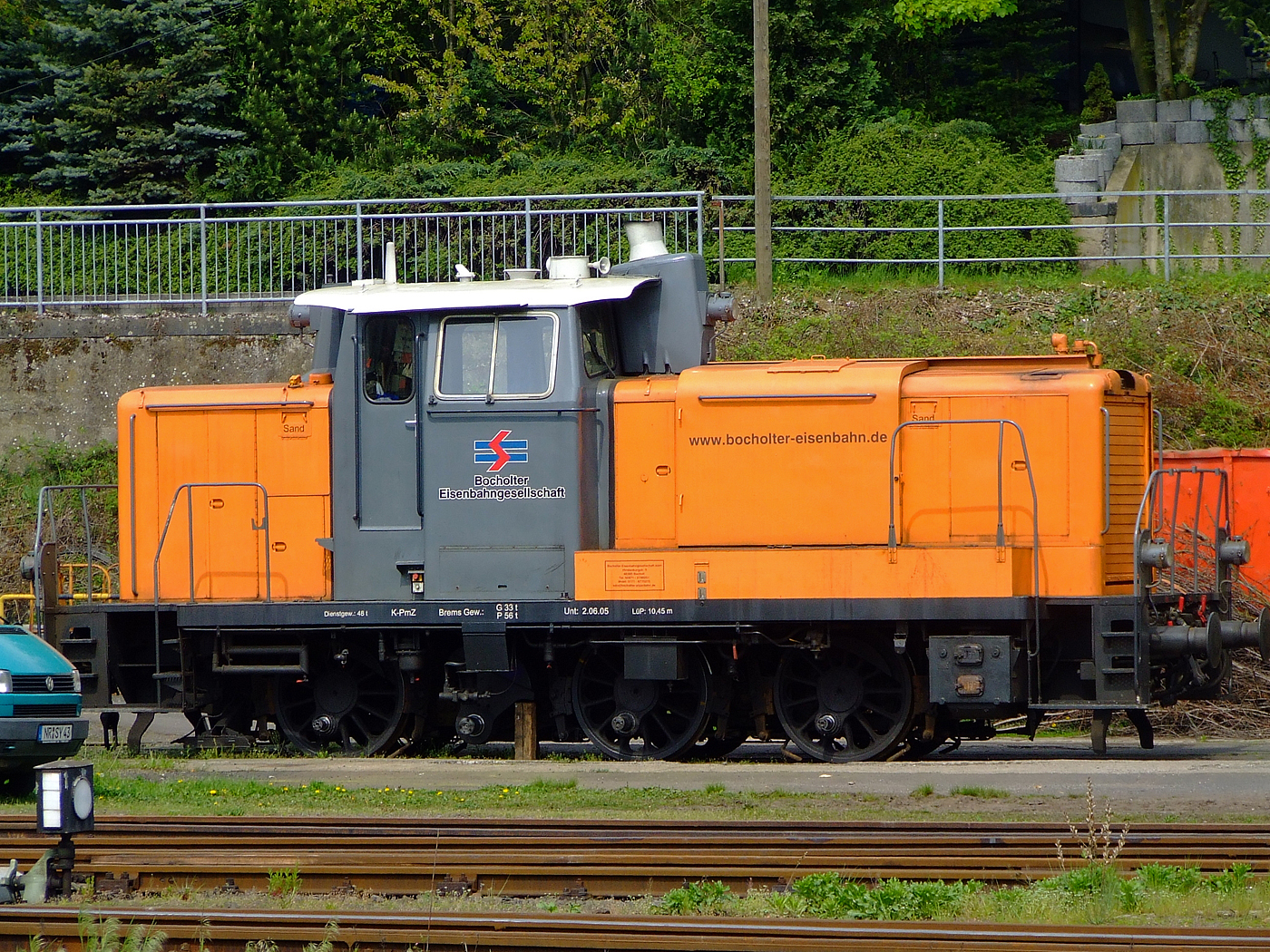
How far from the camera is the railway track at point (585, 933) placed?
5660 mm

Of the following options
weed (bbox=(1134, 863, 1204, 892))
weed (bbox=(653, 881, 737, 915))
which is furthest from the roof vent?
weed (bbox=(1134, 863, 1204, 892))

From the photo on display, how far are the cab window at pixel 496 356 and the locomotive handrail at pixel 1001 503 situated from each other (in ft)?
8.63

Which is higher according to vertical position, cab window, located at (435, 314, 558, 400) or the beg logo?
cab window, located at (435, 314, 558, 400)

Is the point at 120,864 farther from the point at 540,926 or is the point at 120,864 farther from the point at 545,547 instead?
the point at 545,547

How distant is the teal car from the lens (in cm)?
986

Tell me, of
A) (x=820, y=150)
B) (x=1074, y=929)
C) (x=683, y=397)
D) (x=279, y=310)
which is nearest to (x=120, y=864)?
(x=1074, y=929)

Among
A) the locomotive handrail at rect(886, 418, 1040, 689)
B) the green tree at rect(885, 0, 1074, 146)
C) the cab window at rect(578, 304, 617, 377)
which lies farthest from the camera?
→ the green tree at rect(885, 0, 1074, 146)

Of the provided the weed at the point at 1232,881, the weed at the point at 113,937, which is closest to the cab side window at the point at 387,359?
the weed at the point at 113,937

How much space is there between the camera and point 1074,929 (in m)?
5.84

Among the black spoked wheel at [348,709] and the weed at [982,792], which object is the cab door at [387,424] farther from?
the weed at [982,792]

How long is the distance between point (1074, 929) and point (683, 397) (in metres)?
6.12

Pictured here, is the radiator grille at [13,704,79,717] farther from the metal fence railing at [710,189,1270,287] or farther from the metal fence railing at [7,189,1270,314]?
the metal fence railing at [710,189,1270,287]

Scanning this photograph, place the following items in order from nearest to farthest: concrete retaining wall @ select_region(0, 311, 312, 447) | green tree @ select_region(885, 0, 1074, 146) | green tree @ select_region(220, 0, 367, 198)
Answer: concrete retaining wall @ select_region(0, 311, 312, 447), green tree @ select_region(220, 0, 367, 198), green tree @ select_region(885, 0, 1074, 146)

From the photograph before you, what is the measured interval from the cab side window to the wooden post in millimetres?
2592
